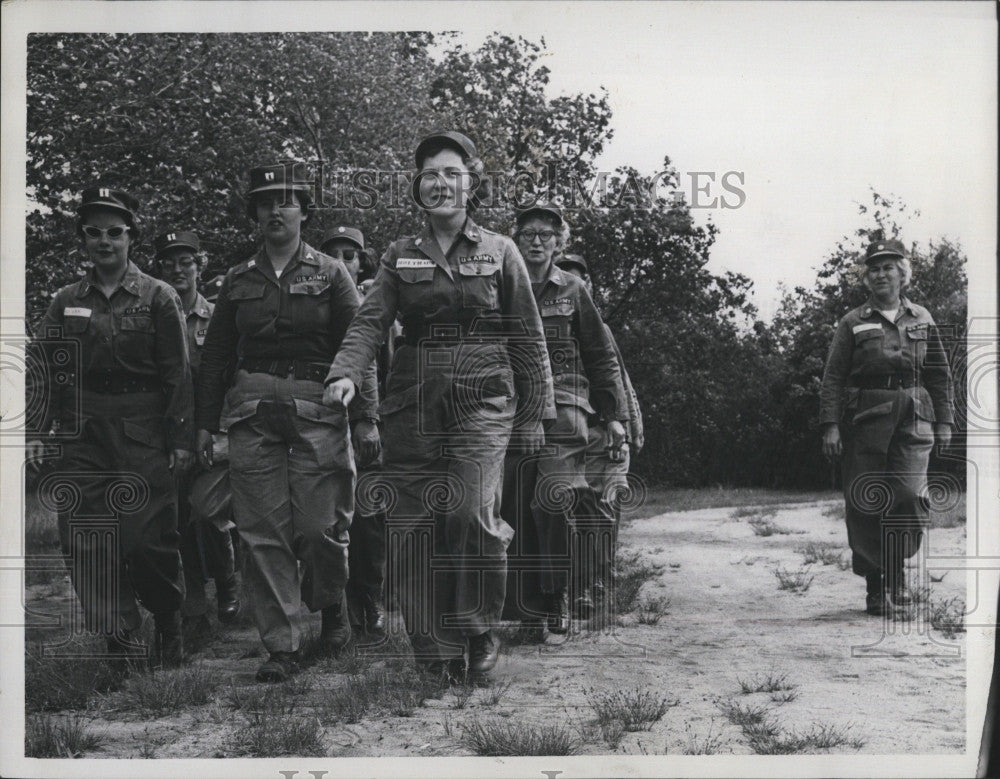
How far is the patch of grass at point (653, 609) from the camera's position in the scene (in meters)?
6.92

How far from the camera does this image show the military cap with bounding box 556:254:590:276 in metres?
7.56

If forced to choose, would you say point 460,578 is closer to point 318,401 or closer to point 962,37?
point 318,401

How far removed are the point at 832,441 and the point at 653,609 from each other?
1300mm

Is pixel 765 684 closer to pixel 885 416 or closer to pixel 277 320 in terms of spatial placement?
pixel 885 416

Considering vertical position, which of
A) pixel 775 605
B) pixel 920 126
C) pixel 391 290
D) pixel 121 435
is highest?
pixel 920 126

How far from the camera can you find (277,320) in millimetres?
6320

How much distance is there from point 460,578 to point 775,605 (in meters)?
1.84

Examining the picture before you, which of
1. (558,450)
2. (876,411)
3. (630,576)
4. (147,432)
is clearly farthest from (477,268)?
(876,411)

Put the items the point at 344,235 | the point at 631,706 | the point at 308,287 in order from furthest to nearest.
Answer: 1. the point at 344,235
2. the point at 308,287
3. the point at 631,706

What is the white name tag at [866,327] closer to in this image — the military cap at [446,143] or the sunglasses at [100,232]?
the military cap at [446,143]

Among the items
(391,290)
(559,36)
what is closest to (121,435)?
(391,290)

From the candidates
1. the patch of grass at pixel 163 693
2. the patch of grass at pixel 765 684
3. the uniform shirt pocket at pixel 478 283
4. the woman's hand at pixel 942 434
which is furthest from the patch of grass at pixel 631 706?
the woman's hand at pixel 942 434

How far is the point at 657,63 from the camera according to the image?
254 inches

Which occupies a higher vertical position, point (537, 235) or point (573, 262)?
point (537, 235)
